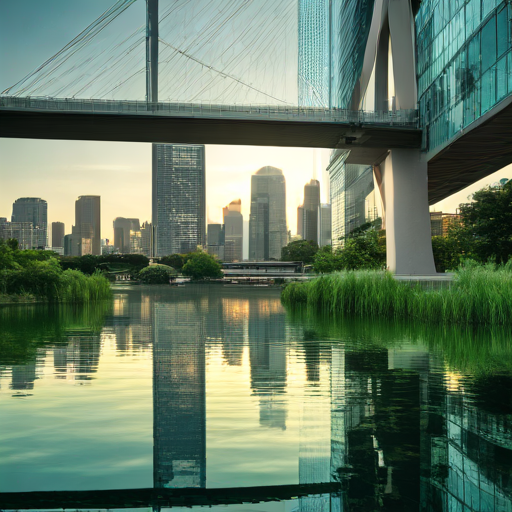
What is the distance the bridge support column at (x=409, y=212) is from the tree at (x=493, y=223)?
5.50 m

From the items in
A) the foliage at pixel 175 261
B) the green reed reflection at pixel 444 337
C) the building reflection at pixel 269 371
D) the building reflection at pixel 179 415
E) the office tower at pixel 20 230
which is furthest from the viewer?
the foliage at pixel 175 261

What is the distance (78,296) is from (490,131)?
18.9 meters

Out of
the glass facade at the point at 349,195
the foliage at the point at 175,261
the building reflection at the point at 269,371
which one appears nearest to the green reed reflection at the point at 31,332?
the building reflection at the point at 269,371

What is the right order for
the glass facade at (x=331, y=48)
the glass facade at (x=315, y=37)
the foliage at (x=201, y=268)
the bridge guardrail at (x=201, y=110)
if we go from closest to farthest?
the bridge guardrail at (x=201, y=110), the glass facade at (x=331, y=48), the glass facade at (x=315, y=37), the foliage at (x=201, y=268)

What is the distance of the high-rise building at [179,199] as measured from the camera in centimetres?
15662

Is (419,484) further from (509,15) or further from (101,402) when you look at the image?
(509,15)

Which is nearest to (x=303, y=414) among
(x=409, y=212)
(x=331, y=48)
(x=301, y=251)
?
(x=409, y=212)

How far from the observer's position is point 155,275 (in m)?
76.2

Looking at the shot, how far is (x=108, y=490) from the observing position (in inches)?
119

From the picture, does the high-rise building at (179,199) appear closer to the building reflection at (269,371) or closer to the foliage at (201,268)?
the foliage at (201,268)

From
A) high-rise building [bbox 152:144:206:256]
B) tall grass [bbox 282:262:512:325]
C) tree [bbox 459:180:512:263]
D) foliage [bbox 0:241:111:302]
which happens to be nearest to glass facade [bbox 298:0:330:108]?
tree [bbox 459:180:512:263]

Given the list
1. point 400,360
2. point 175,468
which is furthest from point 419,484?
point 400,360

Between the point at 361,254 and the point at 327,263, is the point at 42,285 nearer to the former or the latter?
the point at 327,263

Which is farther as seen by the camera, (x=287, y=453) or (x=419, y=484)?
(x=287, y=453)
